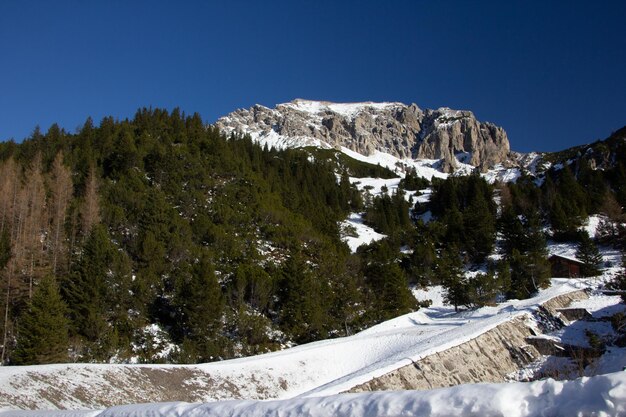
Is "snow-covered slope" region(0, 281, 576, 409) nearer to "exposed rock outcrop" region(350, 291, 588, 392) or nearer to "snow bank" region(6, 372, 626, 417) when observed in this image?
"exposed rock outcrop" region(350, 291, 588, 392)

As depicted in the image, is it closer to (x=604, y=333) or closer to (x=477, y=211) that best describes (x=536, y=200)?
(x=477, y=211)

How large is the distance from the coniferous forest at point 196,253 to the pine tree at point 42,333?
60 millimetres

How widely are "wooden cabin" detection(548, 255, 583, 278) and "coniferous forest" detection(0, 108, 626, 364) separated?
55.1 inches

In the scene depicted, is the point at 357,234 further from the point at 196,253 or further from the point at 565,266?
the point at 196,253

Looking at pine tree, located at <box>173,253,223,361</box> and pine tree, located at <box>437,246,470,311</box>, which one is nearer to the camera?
pine tree, located at <box>173,253,223,361</box>

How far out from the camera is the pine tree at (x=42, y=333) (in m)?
21.4

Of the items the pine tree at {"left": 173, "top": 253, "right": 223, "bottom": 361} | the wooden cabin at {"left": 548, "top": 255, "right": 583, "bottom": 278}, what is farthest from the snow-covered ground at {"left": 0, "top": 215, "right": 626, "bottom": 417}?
the pine tree at {"left": 173, "top": 253, "right": 223, "bottom": 361}

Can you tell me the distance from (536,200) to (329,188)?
36110mm

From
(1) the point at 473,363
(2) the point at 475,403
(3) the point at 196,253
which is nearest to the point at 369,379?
(1) the point at 473,363

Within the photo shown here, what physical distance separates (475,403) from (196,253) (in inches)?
1452

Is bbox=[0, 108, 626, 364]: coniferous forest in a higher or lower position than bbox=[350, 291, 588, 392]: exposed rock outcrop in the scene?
higher

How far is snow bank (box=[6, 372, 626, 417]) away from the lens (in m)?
4.44

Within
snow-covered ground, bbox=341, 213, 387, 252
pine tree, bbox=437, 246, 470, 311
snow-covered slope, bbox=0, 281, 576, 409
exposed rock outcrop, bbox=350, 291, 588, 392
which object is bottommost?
exposed rock outcrop, bbox=350, 291, 588, 392

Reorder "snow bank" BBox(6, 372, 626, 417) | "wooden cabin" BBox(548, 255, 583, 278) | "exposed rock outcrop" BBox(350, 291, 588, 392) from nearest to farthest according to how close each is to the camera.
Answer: "snow bank" BBox(6, 372, 626, 417) < "exposed rock outcrop" BBox(350, 291, 588, 392) < "wooden cabin" BBox(548, 255, 583, 278)
